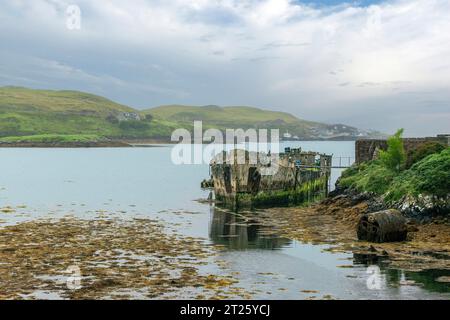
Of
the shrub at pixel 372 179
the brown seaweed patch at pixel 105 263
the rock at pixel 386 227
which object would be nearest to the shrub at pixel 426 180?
the shrub at pixel 372 179

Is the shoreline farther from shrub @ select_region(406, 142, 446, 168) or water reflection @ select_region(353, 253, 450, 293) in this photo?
shrub @ select_region(406, 142, 446, 168)

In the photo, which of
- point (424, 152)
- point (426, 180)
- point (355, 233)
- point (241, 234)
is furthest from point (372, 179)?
point (241, 234)

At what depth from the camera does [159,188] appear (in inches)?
3174

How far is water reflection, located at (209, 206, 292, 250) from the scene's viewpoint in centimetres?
3058

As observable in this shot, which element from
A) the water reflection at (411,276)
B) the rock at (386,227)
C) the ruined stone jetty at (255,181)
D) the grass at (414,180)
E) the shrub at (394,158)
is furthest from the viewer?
the ruined stone jetty at (255,181)

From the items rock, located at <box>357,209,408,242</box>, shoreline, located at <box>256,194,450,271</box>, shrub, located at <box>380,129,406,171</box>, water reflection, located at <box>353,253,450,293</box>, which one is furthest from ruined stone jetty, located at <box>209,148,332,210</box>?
water reflection, located at <box>353,253,450,293</box>

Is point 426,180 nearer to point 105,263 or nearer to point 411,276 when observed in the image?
point 411,276

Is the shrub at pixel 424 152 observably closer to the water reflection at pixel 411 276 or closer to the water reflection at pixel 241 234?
the water reflection at pixel 241 234

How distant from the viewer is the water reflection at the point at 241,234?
1204 inches

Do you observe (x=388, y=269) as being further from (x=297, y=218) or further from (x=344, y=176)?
(x=344, y=176)

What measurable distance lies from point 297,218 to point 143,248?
17164mm
